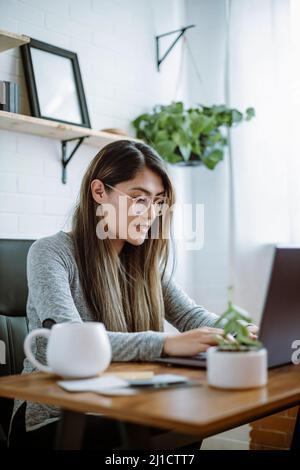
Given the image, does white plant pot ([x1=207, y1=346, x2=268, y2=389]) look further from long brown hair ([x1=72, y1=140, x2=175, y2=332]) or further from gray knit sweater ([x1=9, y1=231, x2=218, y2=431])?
long brown hair ([x1=72, y1=140, x2=175, y2=332])

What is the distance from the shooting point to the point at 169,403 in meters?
0.89

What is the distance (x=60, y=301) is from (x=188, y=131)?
1.70 meters

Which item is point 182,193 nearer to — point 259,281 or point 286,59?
point 259,281

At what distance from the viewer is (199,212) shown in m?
3.22

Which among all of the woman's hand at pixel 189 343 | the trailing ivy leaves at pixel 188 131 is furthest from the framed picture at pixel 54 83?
the woman's hand at pixel 189 343

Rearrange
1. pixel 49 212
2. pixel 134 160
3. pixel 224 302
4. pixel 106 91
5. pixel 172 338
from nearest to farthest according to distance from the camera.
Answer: pixel 172 338 < pixel 134 160 < pixel 49 212 < pixel 106 91 < pixel 224 302

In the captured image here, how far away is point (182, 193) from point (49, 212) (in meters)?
0.95

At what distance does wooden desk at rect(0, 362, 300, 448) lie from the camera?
0.81m

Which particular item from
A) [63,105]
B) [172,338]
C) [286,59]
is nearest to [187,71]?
[286,59]

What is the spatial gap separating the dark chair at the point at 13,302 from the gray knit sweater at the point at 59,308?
0.78 ft

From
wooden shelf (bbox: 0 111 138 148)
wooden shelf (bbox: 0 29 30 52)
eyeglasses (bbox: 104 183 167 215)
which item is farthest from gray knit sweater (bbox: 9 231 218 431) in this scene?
wooden shelf (bbox: 0 29 30 52)

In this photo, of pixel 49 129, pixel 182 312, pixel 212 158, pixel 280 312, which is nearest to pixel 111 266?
pixel 182 312

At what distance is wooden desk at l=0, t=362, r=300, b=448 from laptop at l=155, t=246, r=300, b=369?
92 mm

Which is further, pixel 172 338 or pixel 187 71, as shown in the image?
pixel 187 71
